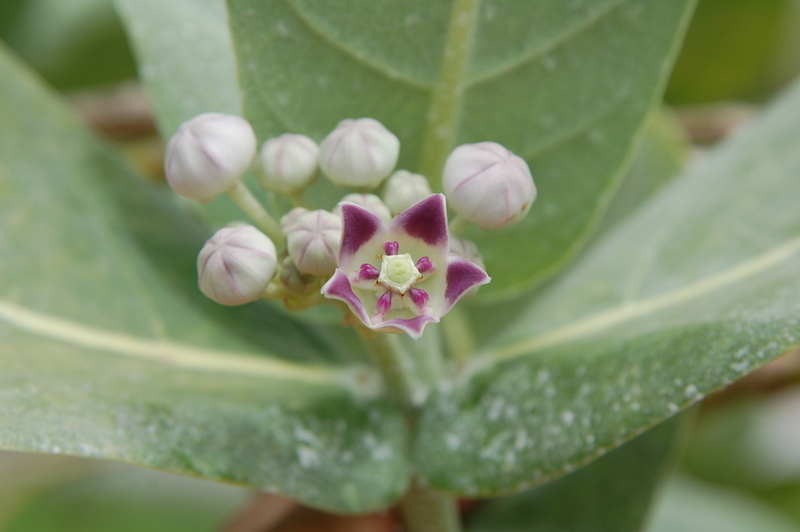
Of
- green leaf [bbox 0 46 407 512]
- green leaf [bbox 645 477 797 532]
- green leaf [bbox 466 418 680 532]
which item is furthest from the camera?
green leaf [bbox 645 477 797 532]

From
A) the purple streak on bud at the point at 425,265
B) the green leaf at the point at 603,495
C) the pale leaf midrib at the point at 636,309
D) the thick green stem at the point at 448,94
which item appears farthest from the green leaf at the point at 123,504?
the purple streak on bud at the point at 425,265

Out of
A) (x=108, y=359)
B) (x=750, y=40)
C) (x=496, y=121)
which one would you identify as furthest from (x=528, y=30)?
(x=750, y=40)

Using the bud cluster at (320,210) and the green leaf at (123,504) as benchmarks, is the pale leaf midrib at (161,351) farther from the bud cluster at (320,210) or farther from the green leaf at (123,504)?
the green leaf at (123,504)

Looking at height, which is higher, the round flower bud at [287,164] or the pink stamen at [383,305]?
the round flower bud at [287,164]

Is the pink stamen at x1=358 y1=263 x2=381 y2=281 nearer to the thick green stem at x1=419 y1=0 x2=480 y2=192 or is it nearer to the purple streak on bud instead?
the purple streak on bud

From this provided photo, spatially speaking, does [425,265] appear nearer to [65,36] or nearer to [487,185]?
[487,185]

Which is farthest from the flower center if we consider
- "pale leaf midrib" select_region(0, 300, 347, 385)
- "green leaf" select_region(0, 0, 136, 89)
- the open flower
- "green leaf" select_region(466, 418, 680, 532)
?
"green leaf" select_region(0, 0, 136, 89)
